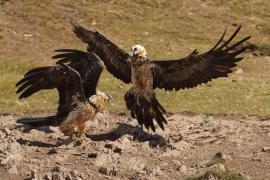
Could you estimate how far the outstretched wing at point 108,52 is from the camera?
555 inches

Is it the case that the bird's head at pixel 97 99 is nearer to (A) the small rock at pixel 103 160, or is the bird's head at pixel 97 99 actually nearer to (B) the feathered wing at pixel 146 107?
(B) the feathered wing at pixel 146 107

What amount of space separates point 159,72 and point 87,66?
1389mm

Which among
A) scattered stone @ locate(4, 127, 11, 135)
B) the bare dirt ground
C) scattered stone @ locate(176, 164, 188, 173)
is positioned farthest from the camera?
scattered stone @ locate(4, 127, 11, 135)

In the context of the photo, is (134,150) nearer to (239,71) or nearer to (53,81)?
(53,81)

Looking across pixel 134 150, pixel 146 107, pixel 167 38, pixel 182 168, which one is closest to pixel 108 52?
pixel 146 107

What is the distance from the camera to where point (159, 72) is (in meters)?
13.4

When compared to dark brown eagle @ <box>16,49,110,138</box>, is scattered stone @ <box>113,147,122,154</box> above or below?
below

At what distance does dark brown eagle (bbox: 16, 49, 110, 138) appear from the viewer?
1243 centimetres

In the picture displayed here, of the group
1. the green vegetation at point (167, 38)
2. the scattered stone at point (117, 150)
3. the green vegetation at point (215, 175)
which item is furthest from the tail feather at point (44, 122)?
the green vegetation at point (215, 175)

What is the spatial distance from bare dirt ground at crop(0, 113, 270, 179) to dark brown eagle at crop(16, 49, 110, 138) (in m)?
0.44

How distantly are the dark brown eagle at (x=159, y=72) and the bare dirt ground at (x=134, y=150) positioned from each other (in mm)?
583

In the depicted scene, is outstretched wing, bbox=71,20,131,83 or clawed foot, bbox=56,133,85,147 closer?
clawed foot, bbox=56,133,85,147

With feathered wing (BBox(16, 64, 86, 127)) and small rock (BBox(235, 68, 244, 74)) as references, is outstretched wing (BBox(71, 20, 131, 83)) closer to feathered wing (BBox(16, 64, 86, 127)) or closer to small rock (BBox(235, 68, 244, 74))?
feathered wing (BBox(16, 64, 86, 127))

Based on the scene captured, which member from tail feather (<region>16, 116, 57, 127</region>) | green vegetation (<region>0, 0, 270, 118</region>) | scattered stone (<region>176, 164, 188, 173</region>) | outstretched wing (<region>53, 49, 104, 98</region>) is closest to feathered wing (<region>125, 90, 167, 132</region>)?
outstretched wing (<region>53, 49, 104, 98</region>)
